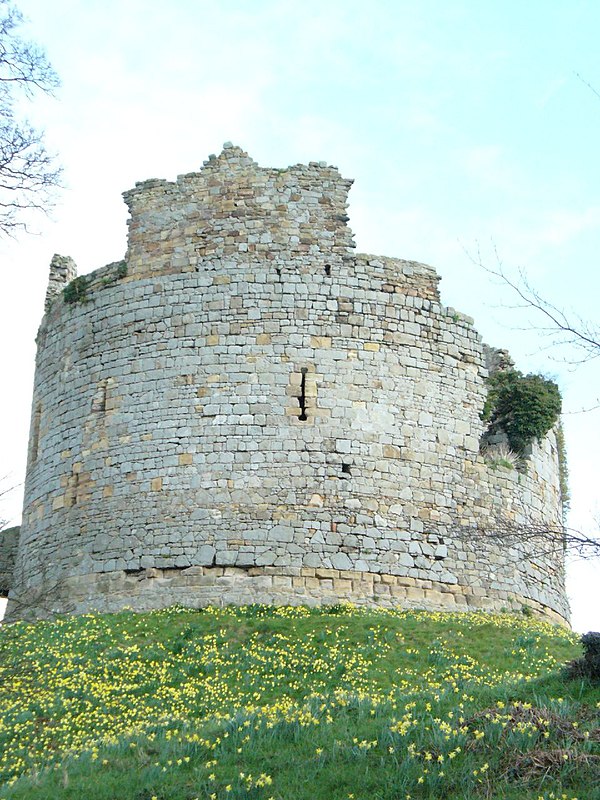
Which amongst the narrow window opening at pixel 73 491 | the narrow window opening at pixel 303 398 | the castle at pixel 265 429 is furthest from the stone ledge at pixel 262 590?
the narrow window opening at pixel 303 398

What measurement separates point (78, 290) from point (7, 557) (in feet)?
16.3

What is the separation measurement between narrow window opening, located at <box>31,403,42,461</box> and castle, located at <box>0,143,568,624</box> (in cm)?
33

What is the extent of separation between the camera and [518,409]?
17.9 m

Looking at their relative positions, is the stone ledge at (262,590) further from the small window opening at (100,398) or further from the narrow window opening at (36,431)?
the narrow window opening at (36,431)

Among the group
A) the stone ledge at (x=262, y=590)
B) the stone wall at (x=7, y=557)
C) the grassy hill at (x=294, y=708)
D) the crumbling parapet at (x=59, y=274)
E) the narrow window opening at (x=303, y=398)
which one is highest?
the crumbling parapet at (x=59, y=274)

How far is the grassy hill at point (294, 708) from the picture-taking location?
28.5ft

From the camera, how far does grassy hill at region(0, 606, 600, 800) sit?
28.5ft

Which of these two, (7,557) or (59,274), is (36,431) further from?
(59,274)

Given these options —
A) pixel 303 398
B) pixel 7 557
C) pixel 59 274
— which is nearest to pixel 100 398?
pixel 303 398

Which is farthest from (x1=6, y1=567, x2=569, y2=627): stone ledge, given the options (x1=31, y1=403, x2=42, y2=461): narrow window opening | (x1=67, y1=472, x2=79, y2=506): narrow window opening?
(x1=31, y1=403, x2=42, y2=461): narrow window opening

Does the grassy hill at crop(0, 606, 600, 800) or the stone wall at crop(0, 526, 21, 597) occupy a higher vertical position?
the stone wall at crop(0, 526, 21, 597)

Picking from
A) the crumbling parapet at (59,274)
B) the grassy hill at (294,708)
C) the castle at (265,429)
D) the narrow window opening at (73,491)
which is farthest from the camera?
the crumbling parapet at (59,274)

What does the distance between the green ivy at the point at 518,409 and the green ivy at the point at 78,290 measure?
6.38 meters

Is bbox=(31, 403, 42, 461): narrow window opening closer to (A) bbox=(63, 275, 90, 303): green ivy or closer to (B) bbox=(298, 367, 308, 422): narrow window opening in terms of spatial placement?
(A) bbox=(63, 275, 90, 303): green ivy
